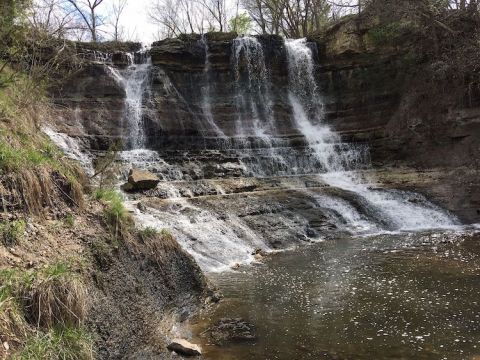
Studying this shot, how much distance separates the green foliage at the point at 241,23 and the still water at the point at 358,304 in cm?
3062

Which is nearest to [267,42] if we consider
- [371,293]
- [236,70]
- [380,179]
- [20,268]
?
[236,70]

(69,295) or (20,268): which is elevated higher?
(20,268)

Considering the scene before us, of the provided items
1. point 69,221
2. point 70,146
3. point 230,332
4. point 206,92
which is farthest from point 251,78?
point 230,332

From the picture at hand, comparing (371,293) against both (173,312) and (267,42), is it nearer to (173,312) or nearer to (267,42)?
(173,312)

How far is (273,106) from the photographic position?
22375 millimetres

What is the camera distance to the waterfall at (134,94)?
18484 millimetres

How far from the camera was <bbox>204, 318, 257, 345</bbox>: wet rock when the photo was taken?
5.34 metres

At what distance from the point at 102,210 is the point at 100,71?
52.3 ft

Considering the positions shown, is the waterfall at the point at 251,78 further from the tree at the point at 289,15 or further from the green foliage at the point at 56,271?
the green foliage at the point at 56,271

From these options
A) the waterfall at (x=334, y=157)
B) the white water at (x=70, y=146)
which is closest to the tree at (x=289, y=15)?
the waterfall at (x=334, y=157)

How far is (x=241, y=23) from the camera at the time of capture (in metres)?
37.0

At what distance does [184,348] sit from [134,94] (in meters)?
16.9

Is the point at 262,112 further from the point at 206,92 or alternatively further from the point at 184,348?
the point at 184,348

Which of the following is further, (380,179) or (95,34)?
(95,34)
